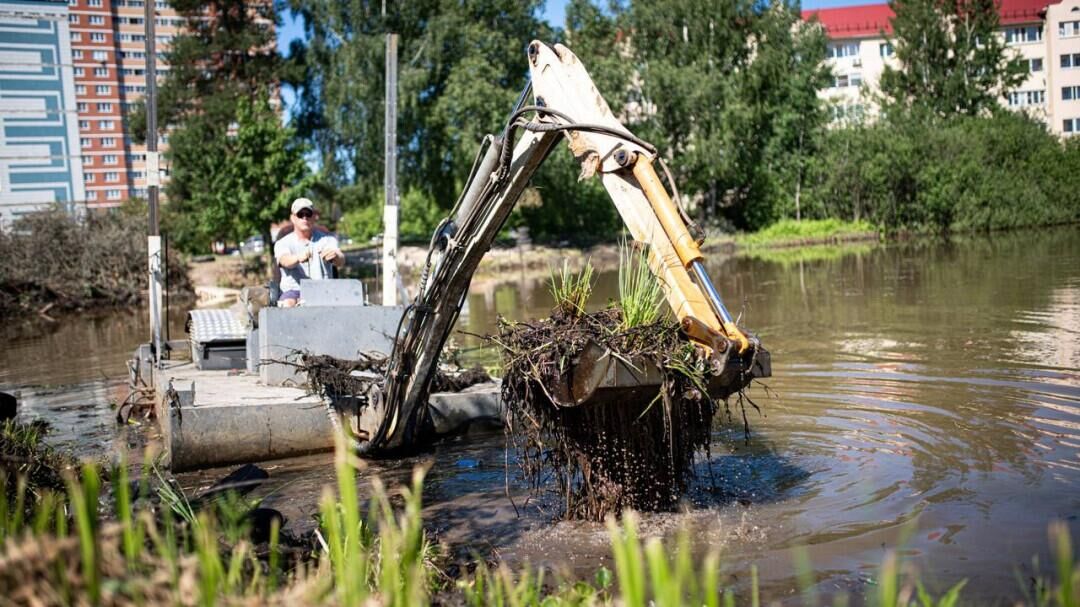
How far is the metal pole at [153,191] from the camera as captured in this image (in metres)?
13.7

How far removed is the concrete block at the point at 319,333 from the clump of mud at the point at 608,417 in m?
4.17

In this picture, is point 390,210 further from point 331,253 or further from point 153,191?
point 331,253

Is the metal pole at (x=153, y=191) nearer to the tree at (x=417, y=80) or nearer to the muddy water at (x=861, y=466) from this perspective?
the muddy water at (x=861, y=466)

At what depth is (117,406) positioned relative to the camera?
534 inches

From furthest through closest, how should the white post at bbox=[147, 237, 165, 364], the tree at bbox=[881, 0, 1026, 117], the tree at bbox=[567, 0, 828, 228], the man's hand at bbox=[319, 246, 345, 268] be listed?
the tree at bbox=[881, 0, 1026, 117] → the tree at bbox=[567, 0, 828, 228] → the white post at bbox=[147, 237, 165, 364] → the man's hand at bbox=[319, 246, 345, 268]

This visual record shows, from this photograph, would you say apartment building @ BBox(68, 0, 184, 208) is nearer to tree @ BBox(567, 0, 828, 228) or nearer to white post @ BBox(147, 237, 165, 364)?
tree @ BBox(567, 0, 828, 228)

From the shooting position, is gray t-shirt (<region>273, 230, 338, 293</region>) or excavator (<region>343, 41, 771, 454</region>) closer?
excavator (<region>343, 41, 771, 454</region>)

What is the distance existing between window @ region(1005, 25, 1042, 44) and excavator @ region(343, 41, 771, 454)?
298 feet

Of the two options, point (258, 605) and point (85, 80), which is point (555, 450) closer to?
point (258, 605)

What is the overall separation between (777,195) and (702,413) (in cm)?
5498

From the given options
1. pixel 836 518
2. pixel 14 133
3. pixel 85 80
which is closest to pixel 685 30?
pixel 14 133

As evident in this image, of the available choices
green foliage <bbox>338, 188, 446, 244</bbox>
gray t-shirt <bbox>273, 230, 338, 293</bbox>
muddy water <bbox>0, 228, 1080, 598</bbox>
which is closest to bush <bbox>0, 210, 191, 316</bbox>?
muddy water <bbox>0, 228, 1080, 598</bbox>

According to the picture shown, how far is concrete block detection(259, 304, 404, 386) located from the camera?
1061 centimetres

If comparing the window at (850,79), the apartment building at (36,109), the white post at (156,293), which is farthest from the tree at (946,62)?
the white post at (156,293)
